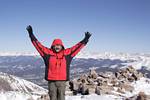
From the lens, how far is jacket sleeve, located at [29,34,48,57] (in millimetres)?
12047

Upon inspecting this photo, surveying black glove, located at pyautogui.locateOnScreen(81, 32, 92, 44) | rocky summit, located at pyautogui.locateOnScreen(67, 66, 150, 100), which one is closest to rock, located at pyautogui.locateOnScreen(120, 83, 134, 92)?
rocky summit, located at pyautogui.locateOnScreen(67, 66, 150, 100)

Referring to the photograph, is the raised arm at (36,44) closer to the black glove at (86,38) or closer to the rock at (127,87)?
the black glove at (86,38)

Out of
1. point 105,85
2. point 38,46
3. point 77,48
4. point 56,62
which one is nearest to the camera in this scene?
point 56,62

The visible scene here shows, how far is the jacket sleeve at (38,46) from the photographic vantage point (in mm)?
12047

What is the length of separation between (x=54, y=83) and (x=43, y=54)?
53.7 inches

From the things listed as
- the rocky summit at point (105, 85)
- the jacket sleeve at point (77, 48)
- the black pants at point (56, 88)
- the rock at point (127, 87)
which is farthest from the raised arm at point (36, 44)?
the rock at point (127, 87)

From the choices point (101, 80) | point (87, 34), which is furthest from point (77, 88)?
point (87, 34)

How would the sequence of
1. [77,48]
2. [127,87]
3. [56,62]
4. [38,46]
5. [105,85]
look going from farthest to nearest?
[105,85] → [127,87] → [77,48] → [38,46] → [56,62]

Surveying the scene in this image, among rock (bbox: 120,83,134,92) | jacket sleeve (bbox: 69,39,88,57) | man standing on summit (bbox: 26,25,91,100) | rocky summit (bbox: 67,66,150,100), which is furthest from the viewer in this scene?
rock (bbox: 120,83,134,92)

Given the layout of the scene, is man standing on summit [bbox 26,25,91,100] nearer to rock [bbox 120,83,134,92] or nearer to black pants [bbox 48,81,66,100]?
black pants [bbox 48,81,66,100]

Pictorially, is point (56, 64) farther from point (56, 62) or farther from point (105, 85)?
point (105, 85)

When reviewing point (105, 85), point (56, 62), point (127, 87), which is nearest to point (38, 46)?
point (56, 62)

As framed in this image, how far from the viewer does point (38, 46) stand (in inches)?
479

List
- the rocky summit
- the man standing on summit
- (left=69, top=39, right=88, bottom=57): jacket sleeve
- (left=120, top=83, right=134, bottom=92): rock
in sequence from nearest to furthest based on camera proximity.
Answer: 1. the man standing on summit
2. (left=69, top=39, right=88, bottom=57): jacket sleeve
3. the rocky summit
4. (left=120, top=83, right=134, bottom=92): rock
